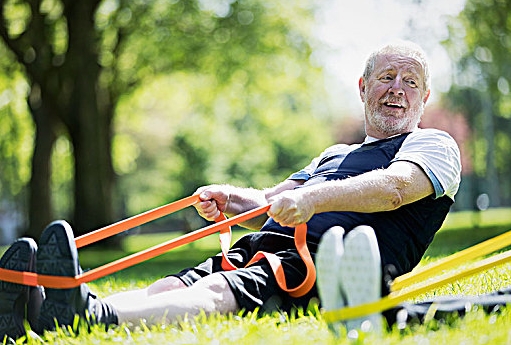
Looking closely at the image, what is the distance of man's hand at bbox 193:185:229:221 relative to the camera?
13.5 feet

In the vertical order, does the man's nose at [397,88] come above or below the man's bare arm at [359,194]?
above

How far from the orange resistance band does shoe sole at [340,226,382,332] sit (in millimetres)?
685

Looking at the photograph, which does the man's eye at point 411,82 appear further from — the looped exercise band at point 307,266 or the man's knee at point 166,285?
the man's knee at point 166,285

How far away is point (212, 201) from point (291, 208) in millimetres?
1203

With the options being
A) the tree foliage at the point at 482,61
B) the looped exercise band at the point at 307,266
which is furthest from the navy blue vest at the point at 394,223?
the tree foliage at the point at 482,61

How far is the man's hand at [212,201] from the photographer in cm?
413

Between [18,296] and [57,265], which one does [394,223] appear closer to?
[57,265]

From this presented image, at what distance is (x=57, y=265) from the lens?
9.41 feet

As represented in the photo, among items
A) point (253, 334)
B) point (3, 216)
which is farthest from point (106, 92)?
point (3, 216)

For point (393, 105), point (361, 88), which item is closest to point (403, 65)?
point (393, 105)

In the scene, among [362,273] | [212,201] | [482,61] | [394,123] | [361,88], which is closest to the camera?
[362,273]

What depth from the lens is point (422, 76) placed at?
3.96 m

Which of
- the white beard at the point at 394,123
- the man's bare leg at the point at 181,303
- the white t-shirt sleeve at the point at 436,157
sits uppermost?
the white beard at the point at 394,123

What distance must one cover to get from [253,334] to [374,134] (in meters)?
1.56
